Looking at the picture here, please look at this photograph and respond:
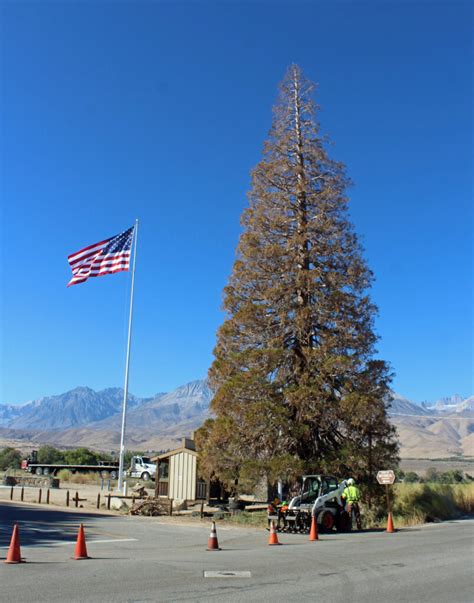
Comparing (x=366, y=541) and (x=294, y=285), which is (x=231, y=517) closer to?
(x=366, y=541)

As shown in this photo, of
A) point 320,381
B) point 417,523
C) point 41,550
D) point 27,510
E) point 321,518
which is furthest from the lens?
point 27,510

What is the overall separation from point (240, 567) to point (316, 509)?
738cm

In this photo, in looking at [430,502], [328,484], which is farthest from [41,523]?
[430,502]

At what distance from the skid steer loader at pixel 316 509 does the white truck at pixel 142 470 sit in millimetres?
31962

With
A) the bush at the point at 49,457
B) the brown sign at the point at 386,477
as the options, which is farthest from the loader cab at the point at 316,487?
the bush at the point at 49,457

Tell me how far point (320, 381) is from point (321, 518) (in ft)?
15.4

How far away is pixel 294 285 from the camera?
2241 cm

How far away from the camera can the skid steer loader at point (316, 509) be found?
1771cm

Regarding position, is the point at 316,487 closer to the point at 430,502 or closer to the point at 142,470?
the point at 430,502

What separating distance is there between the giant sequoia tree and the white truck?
2839 cm

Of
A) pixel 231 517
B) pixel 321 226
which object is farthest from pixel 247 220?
pixel 231 517

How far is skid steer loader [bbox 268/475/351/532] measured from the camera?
1771cm

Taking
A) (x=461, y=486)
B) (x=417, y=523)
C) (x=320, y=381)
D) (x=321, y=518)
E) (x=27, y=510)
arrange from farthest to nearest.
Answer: (x=461, y=486) < (x=27, y=510) < (x=417, y=523) < (x=320, y=381) < (x=321, y=518)

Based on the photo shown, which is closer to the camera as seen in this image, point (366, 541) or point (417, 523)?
point (366, 541)
